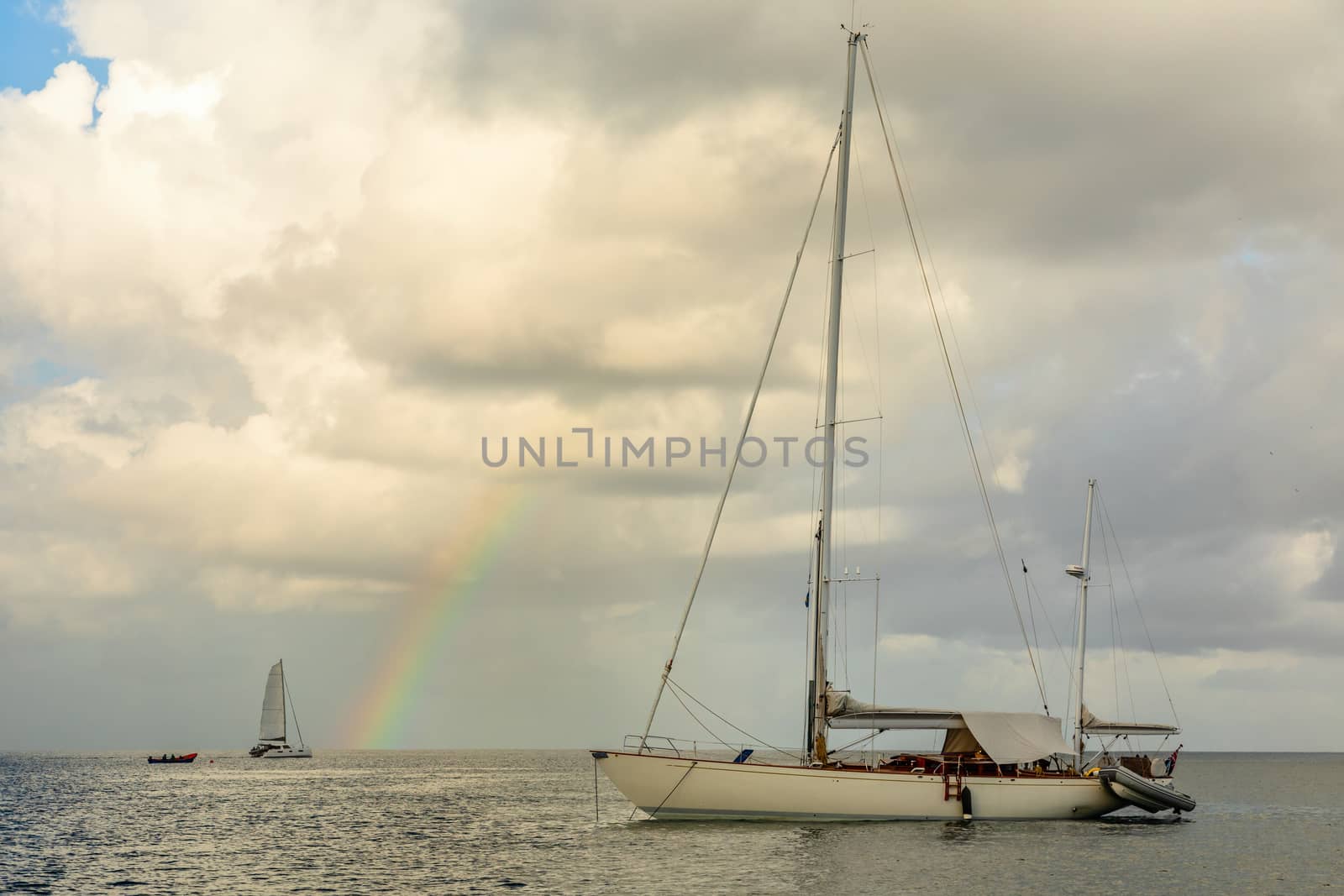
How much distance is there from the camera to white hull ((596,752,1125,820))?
5050cm

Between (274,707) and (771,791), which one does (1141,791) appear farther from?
(274,707)

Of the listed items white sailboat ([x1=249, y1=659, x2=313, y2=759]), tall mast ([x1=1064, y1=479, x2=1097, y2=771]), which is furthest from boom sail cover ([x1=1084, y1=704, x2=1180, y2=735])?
white sailboat ([x1=249, y1=659, x2=313, y2=759])

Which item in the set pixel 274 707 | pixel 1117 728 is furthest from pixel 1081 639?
pixel 274 707

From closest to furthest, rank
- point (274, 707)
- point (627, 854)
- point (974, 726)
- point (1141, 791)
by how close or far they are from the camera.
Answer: point (627, 854) < point (974, 726) < point (1141, 791) < point (274, 707)

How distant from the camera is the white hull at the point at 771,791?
50.5 m

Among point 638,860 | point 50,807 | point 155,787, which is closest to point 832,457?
point 638,860

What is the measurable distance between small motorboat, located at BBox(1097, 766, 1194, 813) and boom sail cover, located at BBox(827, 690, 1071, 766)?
272cm

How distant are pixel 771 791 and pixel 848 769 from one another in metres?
3.48

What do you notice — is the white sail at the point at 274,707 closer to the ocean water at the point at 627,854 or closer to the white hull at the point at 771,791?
Result: the ocean water at the point at 627,854

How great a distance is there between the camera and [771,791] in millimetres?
50438

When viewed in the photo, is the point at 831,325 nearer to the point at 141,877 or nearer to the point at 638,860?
the point at 638,860

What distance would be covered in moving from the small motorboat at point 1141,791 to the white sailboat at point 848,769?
12 centimetres

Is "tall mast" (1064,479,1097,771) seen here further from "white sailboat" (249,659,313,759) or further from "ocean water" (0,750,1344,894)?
"white sailboat" (249,659,313,759)

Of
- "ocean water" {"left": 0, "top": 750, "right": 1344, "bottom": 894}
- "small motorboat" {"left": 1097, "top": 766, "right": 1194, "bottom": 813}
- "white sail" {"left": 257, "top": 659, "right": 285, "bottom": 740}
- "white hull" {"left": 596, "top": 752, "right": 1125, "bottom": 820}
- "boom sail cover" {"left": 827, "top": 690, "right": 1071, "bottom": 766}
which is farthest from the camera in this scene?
"white sail" {"left": 257, "top": 659, "right": 285, "bottom": 740}
